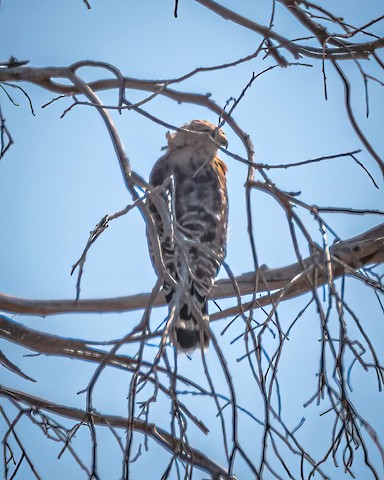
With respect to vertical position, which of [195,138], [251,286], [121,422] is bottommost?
[121,422]

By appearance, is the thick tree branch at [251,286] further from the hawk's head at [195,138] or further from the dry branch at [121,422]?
the hawk's head at [195,138]

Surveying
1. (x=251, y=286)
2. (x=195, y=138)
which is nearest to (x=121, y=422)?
(x=251, y=286)

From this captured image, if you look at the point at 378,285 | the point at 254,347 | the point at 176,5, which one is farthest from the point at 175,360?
the point at 176,5

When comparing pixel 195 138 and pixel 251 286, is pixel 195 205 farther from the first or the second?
pixel 251 286

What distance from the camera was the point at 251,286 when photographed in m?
4.18

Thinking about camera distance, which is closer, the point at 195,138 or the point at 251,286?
the point at 251,286

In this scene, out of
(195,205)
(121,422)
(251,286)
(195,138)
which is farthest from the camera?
(195,138)

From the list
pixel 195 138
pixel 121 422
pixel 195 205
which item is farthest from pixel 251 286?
pixel 195 138

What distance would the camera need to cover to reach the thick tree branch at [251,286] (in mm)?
3967

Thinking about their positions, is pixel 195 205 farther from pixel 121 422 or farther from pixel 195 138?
pixel 121 422

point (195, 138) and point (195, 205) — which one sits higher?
point (195, 138)

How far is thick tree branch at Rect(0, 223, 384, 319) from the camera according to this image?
3967 mm

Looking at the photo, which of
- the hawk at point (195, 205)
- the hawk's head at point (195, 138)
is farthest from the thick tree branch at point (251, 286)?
the hawk's head at point (195, 138)

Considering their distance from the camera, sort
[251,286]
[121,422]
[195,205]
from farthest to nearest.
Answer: [195,205]
[251,286]
[121,422]
